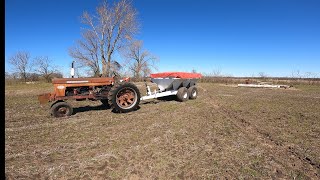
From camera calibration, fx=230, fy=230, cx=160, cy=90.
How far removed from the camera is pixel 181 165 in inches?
156

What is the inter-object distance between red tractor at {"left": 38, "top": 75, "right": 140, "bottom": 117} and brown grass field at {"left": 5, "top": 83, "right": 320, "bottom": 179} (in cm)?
61

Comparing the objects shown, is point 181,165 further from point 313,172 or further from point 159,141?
point 313,172

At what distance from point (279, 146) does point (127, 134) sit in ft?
11.5

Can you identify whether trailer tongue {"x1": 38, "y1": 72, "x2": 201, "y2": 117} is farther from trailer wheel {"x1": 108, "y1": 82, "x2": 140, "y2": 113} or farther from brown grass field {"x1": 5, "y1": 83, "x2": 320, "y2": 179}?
brown grass field {"x1": 5, "y1": 83, "x2": 320, "y2": 179}

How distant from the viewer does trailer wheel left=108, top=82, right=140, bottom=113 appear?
8414 millimetres

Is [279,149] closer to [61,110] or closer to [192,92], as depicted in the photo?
[61,110]

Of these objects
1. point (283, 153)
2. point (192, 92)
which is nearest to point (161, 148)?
point (283, 153)

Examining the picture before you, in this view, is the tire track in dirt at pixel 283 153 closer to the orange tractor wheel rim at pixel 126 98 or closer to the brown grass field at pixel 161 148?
the brown grass field at pixel 161 148

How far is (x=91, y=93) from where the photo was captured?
8.63m

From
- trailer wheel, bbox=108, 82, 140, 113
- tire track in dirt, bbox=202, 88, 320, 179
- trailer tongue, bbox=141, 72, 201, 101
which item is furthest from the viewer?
trailer tongue, bbox=141, 72, 201, 101

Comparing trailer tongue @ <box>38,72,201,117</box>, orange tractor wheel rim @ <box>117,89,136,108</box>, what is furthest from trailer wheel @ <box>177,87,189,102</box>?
orange tractor wheel rim @ <box>117,89,136,108</box>

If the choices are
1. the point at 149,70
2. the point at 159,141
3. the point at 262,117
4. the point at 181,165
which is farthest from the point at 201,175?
the point at 149,70

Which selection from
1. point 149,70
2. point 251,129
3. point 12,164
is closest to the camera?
point 12,164

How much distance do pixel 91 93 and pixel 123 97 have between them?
47.3 inches
